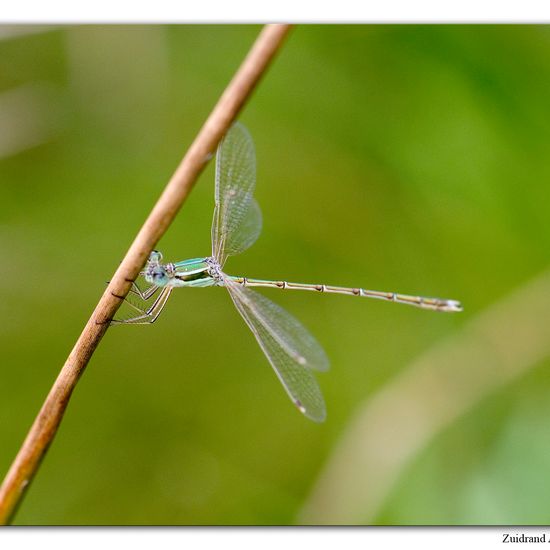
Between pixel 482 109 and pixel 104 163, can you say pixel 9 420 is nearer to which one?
pixel 104 163

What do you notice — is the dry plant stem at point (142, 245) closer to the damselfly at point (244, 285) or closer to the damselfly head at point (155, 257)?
the damselfly at point (244, 285)

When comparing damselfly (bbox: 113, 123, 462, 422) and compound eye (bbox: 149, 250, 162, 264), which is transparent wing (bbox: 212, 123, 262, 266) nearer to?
damselfly (bbox: 113, 123, 462, 422)

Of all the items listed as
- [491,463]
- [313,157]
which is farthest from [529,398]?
[313,157]

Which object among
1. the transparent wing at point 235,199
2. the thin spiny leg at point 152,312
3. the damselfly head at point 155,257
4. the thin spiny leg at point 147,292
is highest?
the transparent wing at point 235,199

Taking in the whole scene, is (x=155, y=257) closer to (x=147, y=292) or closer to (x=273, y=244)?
(x=147, y=292)

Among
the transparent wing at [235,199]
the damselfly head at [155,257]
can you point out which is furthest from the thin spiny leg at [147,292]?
the transparent wing at [235,199]

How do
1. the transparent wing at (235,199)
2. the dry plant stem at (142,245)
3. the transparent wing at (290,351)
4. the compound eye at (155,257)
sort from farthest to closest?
the transparent wing at (290,351)
the compound eye at (155,257)
the transparent wing at (235,199)
the dry plant stem at (142,245)
